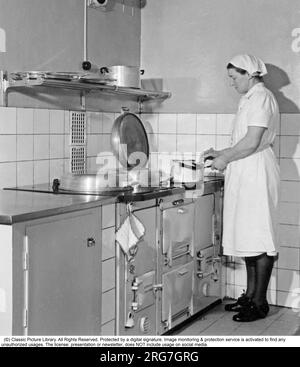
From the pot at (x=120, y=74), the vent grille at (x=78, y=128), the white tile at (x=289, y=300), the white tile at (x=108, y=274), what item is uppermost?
the pot at (x=120, y=74)

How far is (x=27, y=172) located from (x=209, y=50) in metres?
1.37

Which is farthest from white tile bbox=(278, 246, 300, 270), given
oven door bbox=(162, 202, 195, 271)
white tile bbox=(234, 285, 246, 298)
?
oven door bbox=(162, 202, 195, 271)

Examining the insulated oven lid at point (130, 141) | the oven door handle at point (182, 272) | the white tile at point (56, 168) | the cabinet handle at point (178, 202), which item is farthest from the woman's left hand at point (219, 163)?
the white tile at point (56, 168)

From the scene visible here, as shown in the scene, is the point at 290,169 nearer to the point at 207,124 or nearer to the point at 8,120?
the point at 207,124

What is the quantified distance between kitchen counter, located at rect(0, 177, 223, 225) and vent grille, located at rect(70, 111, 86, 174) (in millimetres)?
399

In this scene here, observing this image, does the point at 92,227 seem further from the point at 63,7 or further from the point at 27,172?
the point at 63,7

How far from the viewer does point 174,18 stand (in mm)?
3816

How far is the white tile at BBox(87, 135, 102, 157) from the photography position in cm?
349

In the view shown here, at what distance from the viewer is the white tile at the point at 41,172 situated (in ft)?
10.1

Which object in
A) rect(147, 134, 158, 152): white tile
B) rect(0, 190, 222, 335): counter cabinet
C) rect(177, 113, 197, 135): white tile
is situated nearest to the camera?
rect(0, 190, 222, 335): counter cabinet

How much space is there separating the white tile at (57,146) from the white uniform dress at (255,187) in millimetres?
864

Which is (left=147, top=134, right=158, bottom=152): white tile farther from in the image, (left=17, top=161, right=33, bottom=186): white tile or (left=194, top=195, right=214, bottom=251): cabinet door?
(left=17, top=161, right=33, bottom=186): white tile

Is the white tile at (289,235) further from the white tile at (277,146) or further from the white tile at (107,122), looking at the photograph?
the white tile at (107,122)

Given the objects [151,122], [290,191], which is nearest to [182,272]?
[290,191]
